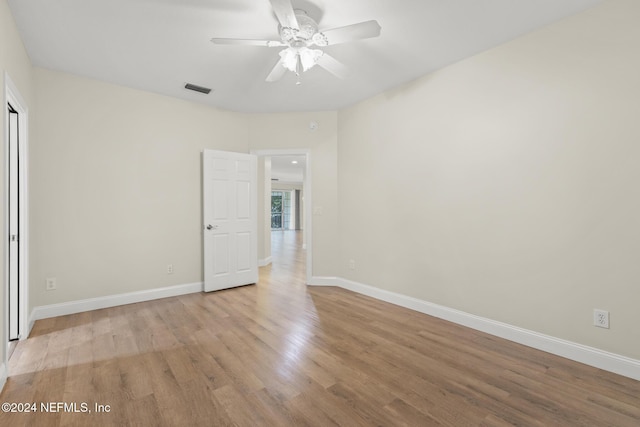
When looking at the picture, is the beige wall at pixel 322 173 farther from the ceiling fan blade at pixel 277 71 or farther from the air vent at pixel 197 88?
the ceiling fan blade at pixel 277 71

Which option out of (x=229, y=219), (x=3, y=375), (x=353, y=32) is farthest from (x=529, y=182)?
(x=3, y=375)

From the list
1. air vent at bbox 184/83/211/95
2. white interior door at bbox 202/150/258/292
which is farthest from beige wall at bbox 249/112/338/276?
air vent at bbox 184/83/211/95

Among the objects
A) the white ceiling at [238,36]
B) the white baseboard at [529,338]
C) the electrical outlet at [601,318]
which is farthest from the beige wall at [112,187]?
the electrical outlet at [601,318]

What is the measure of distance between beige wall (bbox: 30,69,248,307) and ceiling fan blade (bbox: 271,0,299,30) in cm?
261

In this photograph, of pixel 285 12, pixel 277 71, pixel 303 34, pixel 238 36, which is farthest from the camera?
pixel 277 71

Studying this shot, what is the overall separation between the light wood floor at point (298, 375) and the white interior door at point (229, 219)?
1.11 metres

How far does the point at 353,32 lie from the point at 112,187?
10.8 ft

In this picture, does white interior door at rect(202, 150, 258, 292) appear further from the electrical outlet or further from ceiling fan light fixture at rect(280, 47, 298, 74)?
the electrical outlet

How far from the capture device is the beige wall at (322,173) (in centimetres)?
453

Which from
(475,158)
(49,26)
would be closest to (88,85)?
(49,26)

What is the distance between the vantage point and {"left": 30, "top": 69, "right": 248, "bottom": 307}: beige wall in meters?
3.19

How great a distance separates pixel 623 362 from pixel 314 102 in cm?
407

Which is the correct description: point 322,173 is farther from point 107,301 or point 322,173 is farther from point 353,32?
point 107,301

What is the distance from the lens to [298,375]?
2.08 m
